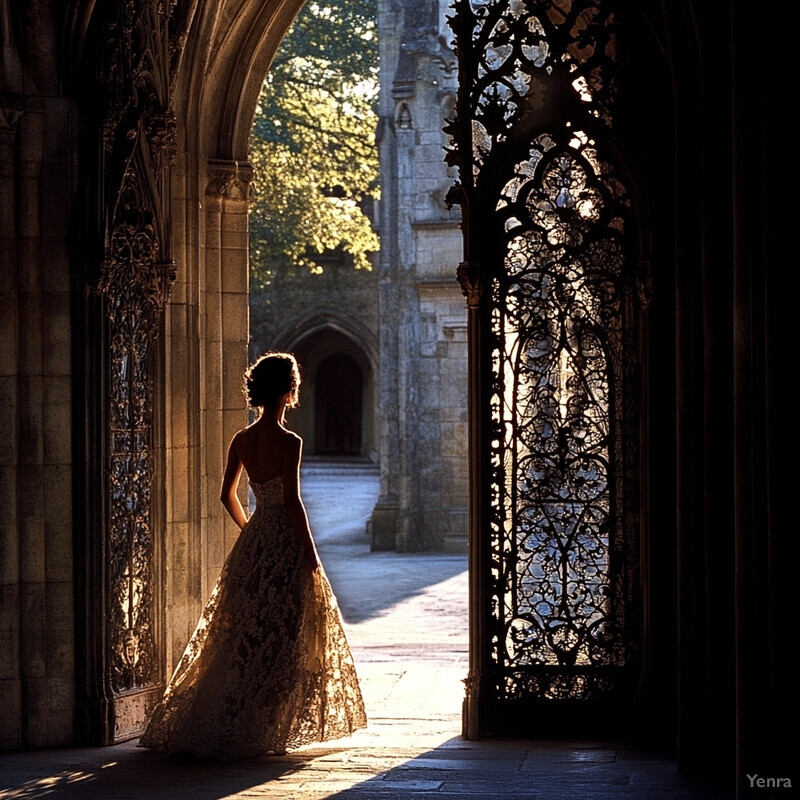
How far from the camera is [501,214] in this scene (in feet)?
22.0

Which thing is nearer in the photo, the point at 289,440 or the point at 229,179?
the point at 289,440

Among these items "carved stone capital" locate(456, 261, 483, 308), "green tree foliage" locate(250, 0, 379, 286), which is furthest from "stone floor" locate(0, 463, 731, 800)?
"green tree foliage" locate(250, 0, 379, 286)

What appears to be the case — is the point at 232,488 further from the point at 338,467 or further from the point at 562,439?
the point at 338,467

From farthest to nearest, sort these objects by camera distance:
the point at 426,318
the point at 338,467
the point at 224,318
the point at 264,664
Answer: the point at 338,467, the point at 426,318, the point at 224,318, the point at 264,664

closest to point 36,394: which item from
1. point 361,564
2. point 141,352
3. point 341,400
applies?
point 141,352

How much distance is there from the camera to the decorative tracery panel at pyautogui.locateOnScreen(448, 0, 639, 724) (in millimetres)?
6660

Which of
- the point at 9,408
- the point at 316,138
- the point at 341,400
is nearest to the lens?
the point at 9,408

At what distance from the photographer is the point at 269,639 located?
604cm

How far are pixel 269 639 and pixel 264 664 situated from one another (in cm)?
11

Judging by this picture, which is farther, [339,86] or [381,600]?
[339,86]

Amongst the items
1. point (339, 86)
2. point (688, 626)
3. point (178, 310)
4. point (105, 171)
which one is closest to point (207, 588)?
point (178, 310)

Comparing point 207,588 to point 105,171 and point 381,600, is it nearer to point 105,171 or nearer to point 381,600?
point 105,171

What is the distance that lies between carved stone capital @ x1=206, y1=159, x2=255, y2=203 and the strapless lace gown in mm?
3344

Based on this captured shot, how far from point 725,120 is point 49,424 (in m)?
3.22
